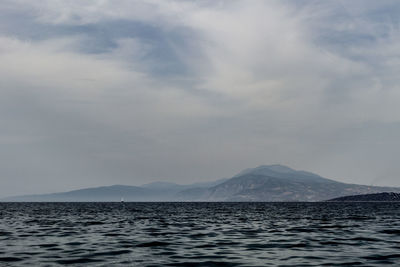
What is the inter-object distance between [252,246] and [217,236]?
8192 mm

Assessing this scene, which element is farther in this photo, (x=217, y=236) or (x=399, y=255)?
(x=217, y=236)

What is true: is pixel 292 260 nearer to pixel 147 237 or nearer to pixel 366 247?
pixel 366 247

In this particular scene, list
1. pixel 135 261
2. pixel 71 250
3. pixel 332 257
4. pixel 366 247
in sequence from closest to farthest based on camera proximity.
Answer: pixel 135 261
pixel 332 257
pixel 71 250
pixel 366 247

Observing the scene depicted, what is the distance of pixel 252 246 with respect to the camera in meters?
32.6

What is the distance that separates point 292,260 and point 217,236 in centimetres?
1511

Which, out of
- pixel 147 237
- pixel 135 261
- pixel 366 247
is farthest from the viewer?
pixel 147 237

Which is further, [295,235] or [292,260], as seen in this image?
[295,235]

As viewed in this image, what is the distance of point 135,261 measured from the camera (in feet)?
83.6

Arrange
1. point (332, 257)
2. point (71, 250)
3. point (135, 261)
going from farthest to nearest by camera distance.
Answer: point (71, 250)
point (332, 257)
point (135, 261)

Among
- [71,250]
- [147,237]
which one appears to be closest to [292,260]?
[71,250]

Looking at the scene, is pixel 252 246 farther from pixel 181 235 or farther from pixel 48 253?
pixel 48 253

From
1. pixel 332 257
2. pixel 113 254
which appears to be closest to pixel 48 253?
pixel 113 254

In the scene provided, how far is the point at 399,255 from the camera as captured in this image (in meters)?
28.1

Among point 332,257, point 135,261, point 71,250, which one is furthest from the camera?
point 71,250
